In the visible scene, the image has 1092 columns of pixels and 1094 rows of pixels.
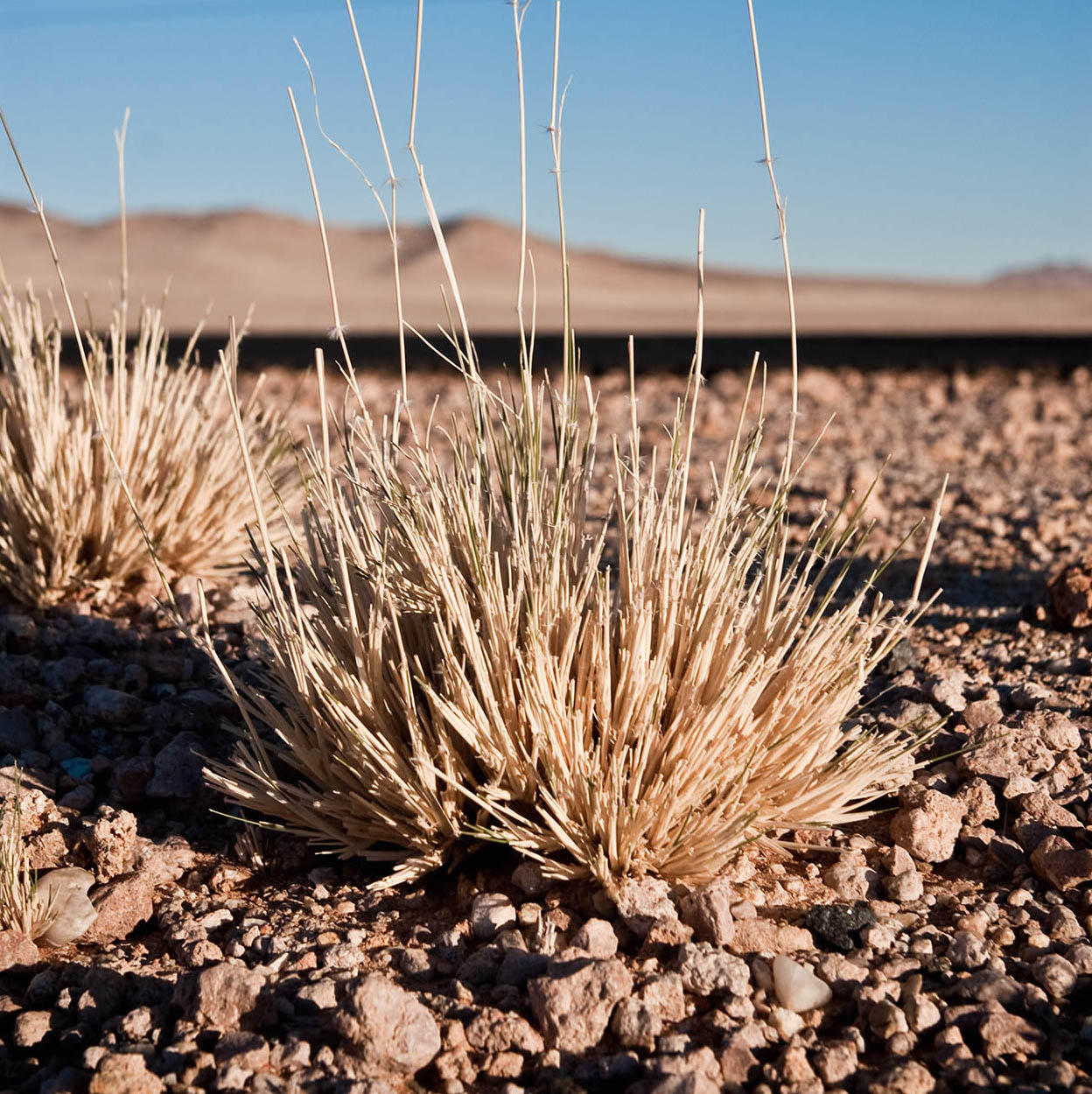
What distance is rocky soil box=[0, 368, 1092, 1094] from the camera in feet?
7.25

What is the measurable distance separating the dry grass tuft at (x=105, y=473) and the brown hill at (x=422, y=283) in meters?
37.4

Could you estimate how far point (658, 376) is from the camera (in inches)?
471

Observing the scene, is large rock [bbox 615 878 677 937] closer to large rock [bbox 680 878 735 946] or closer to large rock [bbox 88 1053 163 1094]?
large rock [bbox 680 878 735 946]

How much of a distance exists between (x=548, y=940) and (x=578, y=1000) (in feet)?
0.69

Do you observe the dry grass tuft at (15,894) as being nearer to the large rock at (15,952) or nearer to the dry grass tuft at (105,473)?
the large rock at (15,952)

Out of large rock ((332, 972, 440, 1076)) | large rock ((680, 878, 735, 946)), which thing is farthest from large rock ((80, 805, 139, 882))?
large rock ((680, 878, 735, 946))

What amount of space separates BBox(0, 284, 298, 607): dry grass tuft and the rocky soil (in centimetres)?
51

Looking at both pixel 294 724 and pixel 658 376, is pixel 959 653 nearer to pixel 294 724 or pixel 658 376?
pixel 294 724

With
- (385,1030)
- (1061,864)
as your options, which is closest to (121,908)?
(385,1030)

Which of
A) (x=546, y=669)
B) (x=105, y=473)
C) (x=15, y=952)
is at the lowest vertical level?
(x=15, y=952)

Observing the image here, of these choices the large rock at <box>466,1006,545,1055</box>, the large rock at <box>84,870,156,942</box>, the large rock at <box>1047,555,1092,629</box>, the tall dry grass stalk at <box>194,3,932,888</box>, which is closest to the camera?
the large rock at <box>466,1006,545,1055</box>

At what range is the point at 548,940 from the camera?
8.18 feet

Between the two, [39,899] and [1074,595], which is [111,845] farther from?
[1074,595]

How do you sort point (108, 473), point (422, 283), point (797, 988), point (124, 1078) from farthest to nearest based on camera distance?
point (422, 283)
point (108, 473)
point (797, 988)
point (124, 1078)
